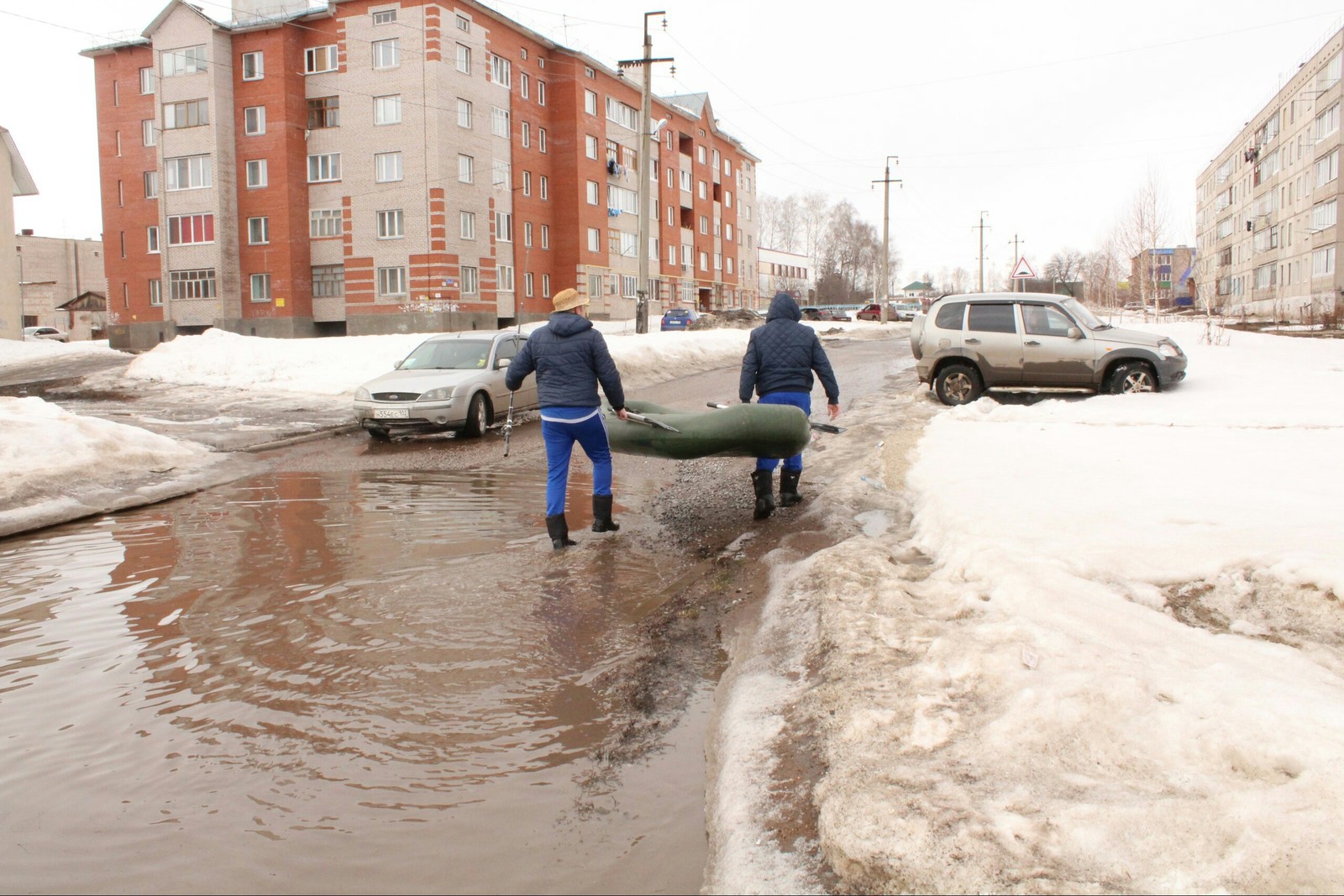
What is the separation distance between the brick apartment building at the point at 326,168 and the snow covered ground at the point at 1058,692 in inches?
1578

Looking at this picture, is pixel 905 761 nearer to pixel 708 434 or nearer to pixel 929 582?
pixel 929 582

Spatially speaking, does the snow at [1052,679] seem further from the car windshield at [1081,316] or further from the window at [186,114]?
the window at [186,114]

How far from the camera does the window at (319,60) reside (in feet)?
150

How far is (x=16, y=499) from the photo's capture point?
8594mm

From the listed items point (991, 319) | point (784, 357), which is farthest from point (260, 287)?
point (784, 357)

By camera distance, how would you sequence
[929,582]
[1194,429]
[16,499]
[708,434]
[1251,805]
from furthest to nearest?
1. [1194,429]
2. [16,499]
3. [708,434]
4. [929,582]
5. [1251,805]

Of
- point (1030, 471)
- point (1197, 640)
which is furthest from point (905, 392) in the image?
point (1197, 640)

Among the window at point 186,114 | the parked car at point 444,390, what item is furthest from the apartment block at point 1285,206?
the window at point 186,114

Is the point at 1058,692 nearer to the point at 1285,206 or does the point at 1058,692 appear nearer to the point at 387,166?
the point at 387,166

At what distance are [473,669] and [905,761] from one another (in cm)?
229

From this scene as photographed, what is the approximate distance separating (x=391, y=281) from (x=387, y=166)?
5.40m

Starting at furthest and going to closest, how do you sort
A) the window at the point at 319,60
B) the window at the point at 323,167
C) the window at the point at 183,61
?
the window at the point at 323,167, the window at the point at 183,61, the window at the point at 319,60

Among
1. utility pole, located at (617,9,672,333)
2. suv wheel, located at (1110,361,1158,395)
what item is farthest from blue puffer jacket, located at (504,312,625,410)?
utility pole, located at (617,9,672,333)

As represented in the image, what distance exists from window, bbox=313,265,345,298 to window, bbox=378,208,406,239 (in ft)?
11.5
